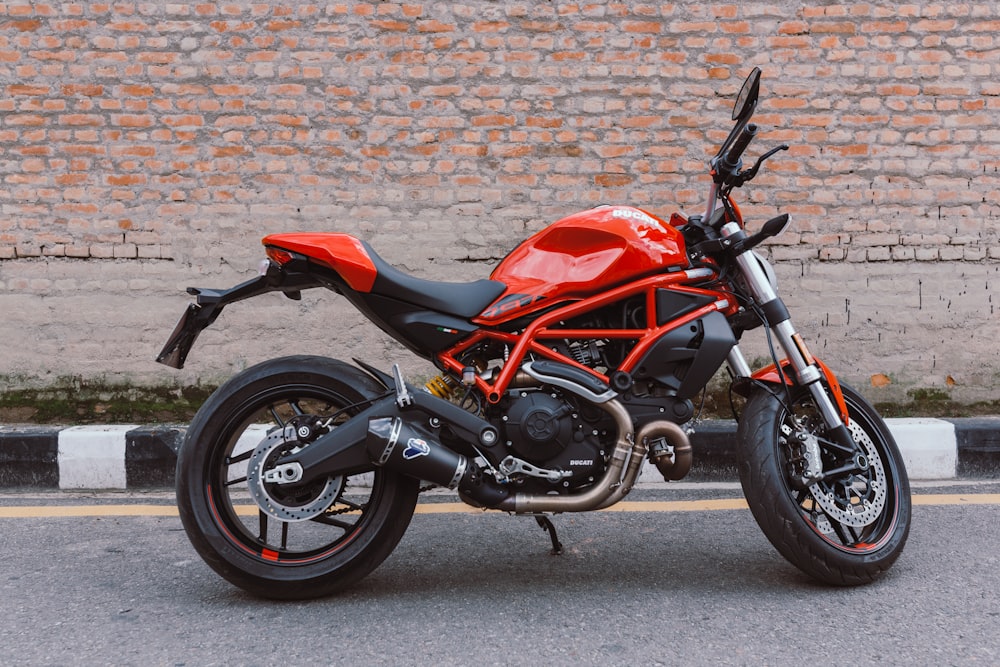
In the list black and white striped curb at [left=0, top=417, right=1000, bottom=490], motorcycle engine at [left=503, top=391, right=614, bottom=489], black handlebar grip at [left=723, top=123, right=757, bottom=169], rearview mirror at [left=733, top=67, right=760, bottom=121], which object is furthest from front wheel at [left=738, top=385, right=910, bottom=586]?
black and white striped curb at [left=0, top=417, right=1000, bottom=490]

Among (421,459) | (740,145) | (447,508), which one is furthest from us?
(447,508)

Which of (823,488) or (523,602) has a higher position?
(823,488)

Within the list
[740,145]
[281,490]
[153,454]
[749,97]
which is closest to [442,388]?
[281,490]

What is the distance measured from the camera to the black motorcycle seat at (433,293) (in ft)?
9.20

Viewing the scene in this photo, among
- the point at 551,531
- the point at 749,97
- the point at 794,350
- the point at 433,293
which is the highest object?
the point at 749,97

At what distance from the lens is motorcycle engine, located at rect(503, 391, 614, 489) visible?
275 centimetres

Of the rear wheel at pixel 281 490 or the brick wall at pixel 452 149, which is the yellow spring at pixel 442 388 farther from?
the brick wall at pixel 452 149

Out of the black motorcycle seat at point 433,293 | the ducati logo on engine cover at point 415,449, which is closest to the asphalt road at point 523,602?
the ducati logo on engine cover at point 415,449

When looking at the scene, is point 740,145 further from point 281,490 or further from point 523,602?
point 281,490

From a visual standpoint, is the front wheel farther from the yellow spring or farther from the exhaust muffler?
the yellow spring

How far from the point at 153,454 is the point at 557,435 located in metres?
2.50

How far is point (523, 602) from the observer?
2789 mm

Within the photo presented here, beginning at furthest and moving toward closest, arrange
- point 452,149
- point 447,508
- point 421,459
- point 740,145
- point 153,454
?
1. point 452,149
2. point 153,454
3. point 447,508
4. point 740,145
5. point 421,459

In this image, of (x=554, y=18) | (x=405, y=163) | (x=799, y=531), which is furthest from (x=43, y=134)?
(x=799, y=531)
